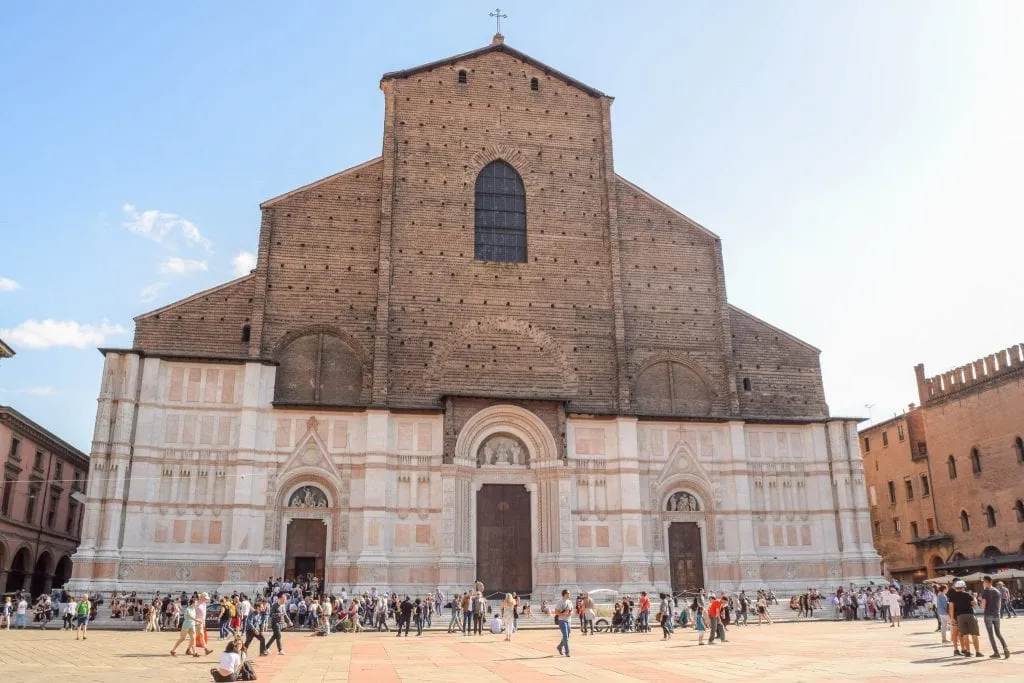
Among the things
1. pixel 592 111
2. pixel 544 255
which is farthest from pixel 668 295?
pixel 592 111

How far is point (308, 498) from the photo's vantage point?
84.8 feet

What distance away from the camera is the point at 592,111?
32000 mm

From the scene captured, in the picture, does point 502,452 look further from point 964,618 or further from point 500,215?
point 964,618

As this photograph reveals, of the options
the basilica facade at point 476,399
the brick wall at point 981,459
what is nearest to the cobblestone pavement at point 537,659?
the basilica facade at point 476,399

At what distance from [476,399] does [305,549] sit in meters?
6.76

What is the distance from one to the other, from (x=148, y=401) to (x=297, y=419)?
4292mm

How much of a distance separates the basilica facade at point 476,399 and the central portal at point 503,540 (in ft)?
0.23

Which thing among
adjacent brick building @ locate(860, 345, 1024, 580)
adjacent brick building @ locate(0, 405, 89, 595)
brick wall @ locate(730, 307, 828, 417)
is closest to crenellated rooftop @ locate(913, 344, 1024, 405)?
adjacent brick building @ locate(860, 345, 1024, 580)

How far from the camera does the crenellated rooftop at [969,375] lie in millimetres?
33628

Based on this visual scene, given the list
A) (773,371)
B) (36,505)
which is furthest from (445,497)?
(36,505)

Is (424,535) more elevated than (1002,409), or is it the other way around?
(1002,409)

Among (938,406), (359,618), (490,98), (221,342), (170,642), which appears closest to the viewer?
(170,642)

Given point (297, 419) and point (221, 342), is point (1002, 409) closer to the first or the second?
point (297, 419)

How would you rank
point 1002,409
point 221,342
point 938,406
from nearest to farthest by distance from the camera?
point 221,342
point 1002,409
point 938,406
